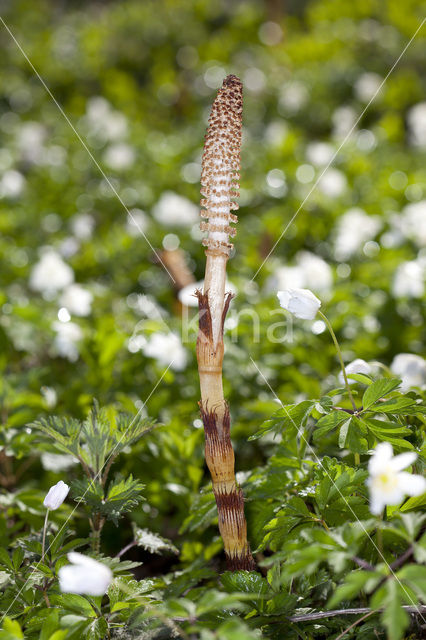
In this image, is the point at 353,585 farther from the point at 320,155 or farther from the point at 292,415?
the point at 320,155

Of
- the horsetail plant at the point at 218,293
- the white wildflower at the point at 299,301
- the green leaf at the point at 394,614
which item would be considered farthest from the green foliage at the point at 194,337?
the white wildflower at the point at 299,301

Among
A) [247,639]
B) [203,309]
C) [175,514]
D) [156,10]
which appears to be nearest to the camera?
[247,639]

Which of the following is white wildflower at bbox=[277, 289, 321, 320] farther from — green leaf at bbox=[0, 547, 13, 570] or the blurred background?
green leaf at bbox=[0, 547, 13, 570]

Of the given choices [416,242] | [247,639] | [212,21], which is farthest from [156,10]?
[247,639]

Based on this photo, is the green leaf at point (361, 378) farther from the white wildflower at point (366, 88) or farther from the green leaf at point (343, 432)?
the white wildflower at point (366, 88)

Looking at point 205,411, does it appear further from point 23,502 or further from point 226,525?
point 23,502

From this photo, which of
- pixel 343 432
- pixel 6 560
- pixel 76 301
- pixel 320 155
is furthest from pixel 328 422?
pixel 320 155
